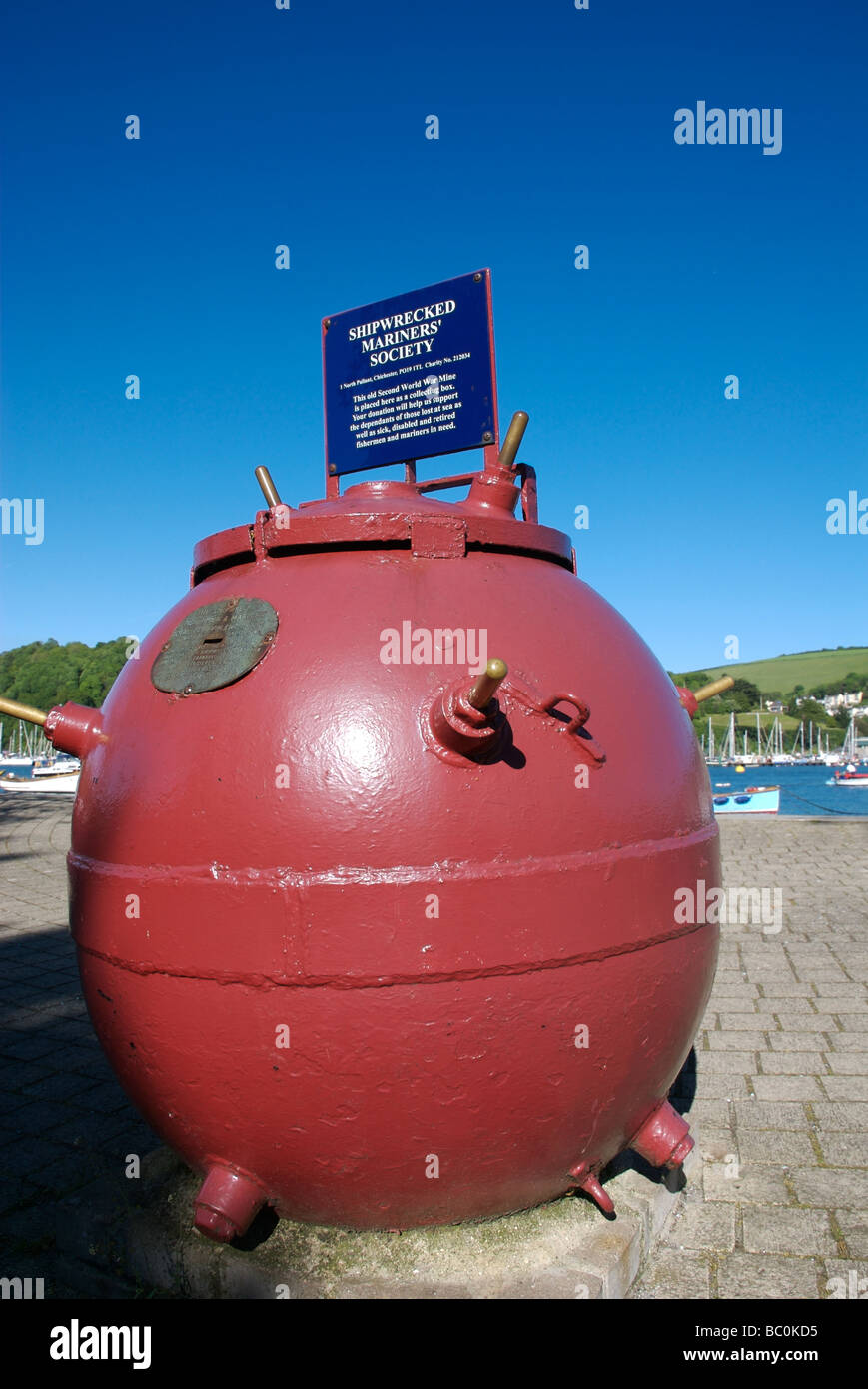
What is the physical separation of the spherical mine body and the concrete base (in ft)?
0.38

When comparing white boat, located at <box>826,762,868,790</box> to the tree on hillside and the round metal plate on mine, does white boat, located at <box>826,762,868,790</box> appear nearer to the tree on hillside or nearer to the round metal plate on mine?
the tree on hillside

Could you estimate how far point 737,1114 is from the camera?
3.80 m

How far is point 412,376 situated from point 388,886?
3.04 metres

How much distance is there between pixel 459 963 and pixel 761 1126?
2420mm

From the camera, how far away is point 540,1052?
2215 mm

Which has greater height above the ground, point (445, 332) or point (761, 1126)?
point (445, 332)

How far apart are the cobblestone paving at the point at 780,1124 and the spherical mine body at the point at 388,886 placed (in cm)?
65

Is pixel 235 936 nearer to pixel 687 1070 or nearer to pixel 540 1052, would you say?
pixel 540 1052

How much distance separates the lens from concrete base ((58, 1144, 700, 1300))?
2.35 meters

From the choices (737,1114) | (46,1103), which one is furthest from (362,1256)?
(46,1103)

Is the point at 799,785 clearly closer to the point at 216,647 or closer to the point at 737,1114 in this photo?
the point at 737,1114

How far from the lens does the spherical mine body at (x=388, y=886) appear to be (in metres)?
2.11
